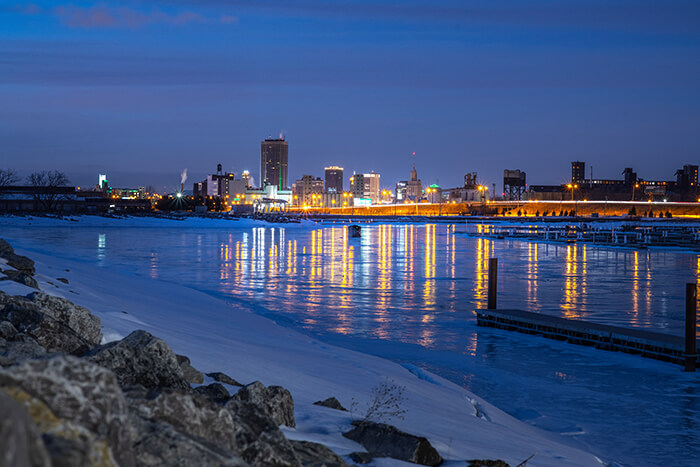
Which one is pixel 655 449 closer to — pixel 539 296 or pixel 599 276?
pixel 539 296

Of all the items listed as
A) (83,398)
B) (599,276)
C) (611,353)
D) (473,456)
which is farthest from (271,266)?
(83,398)

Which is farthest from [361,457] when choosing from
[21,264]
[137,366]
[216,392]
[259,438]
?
[21,264]

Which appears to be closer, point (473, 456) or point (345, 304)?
point (473, 456)

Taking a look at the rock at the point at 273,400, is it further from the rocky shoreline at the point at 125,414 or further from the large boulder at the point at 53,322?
the large boulder at the point at 53,322

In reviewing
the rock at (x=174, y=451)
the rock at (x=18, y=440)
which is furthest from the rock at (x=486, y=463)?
the rock at (x=18, y=440)

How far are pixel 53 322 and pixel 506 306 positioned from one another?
67.3 ft

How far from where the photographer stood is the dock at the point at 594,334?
16625 millimetres

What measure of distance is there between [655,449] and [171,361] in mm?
7592

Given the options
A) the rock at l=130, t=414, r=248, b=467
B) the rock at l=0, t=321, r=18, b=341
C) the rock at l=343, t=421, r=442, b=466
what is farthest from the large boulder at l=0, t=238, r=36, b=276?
the rock at l=130, t=414, r=248, b=467

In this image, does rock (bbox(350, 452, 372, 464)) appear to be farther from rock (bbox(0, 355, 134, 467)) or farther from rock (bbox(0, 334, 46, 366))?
rock (bbox(0, 355, 134, 467))

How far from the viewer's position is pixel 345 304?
24.7m

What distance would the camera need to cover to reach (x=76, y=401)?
9.86 ft

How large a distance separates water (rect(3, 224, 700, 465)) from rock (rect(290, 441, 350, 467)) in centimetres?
585

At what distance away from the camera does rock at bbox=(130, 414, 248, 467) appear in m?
3.49
